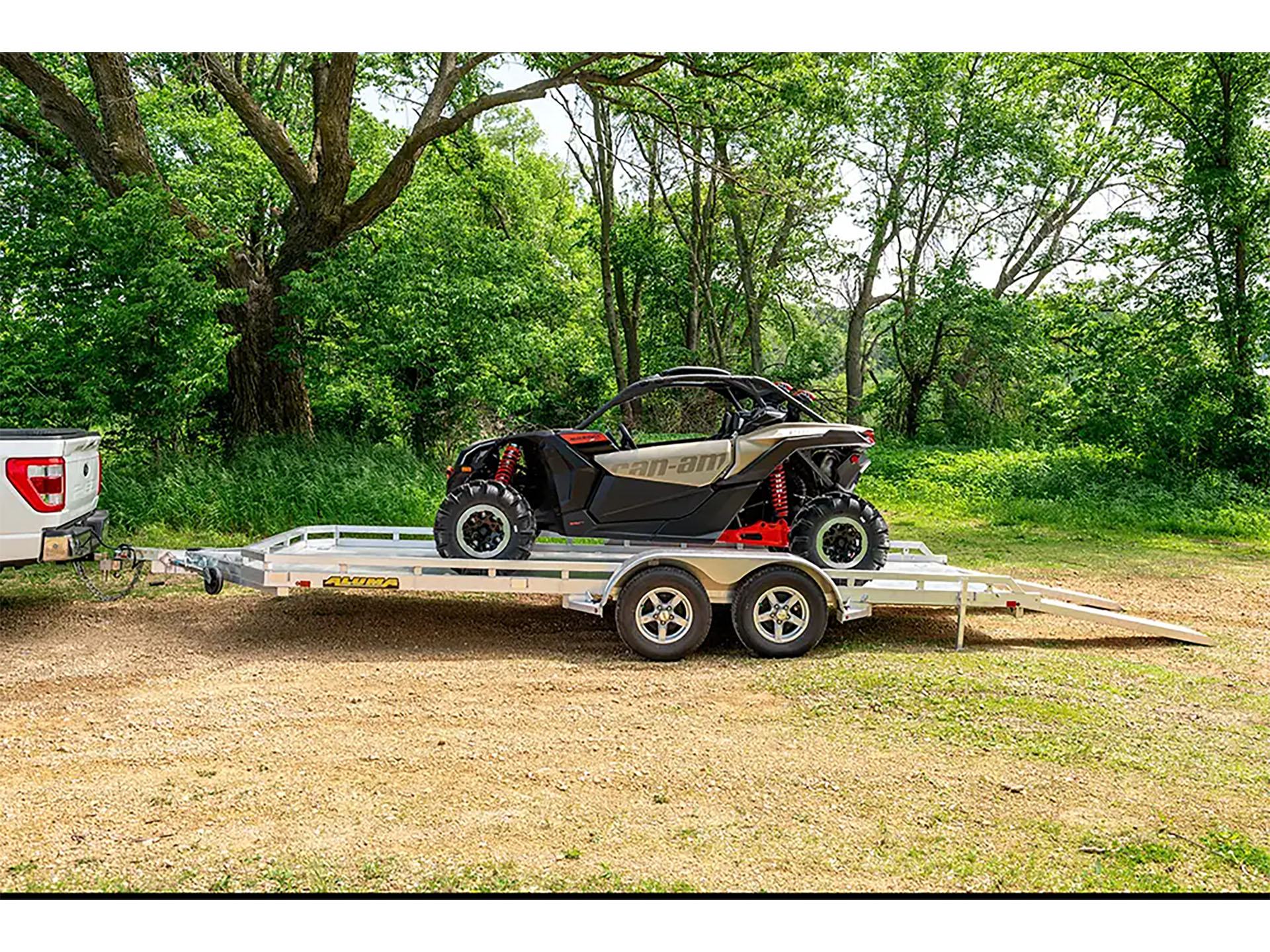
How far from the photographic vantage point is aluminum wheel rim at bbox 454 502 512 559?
7086mm

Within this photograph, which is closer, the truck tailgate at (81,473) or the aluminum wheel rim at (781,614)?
the aluminum wheel rim at (781,614)

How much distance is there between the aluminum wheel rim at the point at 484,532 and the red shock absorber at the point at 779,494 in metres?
1.74

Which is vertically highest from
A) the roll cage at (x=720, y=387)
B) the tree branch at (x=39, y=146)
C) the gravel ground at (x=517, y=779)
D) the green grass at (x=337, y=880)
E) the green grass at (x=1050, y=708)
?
the tree branch at (x=39, y=146)

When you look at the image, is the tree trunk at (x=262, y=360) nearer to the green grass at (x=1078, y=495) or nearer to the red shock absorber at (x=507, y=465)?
the red shock absorber at (x=507, y=465)

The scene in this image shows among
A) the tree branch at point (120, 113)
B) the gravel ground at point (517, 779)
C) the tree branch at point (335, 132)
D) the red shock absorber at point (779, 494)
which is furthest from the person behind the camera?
the tree branch at point (335, 132)

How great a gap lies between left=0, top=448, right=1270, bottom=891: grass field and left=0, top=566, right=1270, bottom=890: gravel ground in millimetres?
16

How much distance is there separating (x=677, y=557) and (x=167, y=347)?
702 cm

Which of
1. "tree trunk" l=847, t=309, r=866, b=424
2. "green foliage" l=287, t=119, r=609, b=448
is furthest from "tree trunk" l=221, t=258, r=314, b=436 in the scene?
"tree trunk" l=847, t=309, r=866, b=424

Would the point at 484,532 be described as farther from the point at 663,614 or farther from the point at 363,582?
the point at 663,614

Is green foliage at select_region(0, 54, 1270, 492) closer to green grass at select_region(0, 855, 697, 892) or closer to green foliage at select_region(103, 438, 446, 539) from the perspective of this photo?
green foliage at select_region(103, 438, 446, 539)

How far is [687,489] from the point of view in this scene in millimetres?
7156

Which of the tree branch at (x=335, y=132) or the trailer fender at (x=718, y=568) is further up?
the tree branch at (x=335, y=132)

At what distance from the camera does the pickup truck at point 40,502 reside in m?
6.49

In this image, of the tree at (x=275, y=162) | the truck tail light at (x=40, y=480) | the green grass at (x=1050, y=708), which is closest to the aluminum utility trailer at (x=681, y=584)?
the green grass at (x=1050, y=708)
